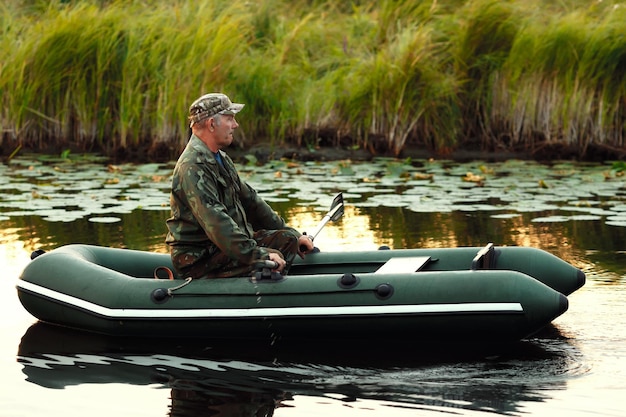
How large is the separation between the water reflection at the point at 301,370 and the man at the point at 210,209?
436 millimetres

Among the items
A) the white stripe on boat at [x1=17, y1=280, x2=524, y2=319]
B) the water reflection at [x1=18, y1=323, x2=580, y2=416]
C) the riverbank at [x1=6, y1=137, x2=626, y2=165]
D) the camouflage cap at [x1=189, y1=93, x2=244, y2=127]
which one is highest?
the camouflage cap at [x1=189, y1=93, x2=244, y2=127]

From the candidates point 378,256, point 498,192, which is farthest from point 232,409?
point 498,192

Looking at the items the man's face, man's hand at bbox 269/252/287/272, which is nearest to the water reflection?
man's hand at bbox 269/252/287/272

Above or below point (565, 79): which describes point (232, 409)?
below

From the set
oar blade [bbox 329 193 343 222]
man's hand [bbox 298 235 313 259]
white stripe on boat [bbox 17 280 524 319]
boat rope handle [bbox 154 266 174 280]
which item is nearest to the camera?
white stripe on boat [bbox 17 280 524 319]

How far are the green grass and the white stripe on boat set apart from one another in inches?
273

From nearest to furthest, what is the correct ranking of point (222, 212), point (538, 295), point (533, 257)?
point (538, 295), point (222, 212), point (533, 257)

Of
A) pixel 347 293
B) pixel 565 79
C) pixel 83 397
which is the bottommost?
pixel 83 397

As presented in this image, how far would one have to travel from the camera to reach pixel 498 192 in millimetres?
11422

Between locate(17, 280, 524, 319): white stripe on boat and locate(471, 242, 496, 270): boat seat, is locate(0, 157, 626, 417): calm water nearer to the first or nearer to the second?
locate(17, 280, 524, 319): white stripe on boat

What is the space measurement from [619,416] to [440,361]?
115 cm

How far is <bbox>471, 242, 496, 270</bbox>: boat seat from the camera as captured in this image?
6.63 meters

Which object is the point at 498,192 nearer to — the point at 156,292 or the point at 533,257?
A: the point at 533,257

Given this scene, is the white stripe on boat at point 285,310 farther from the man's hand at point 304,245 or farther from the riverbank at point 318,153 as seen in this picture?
the riverbank at point 318,153
